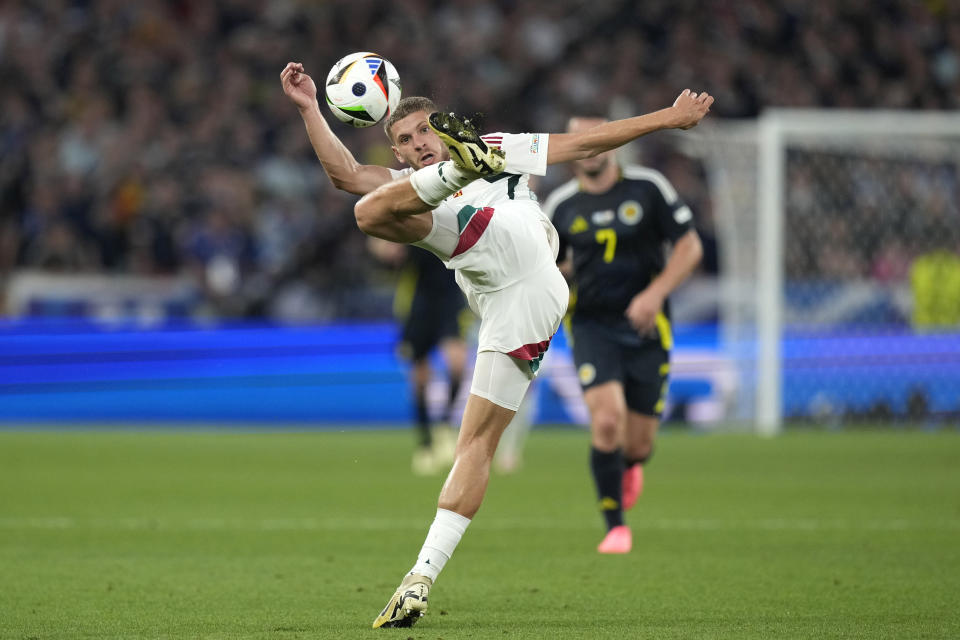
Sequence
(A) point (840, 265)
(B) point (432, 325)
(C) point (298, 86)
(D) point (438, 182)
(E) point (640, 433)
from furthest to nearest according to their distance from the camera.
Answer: (A) point (840, 265) → (B) point (432, 325) → (E) point (640, 433) → (C) point (298, 86) → (D) point (438, 182)

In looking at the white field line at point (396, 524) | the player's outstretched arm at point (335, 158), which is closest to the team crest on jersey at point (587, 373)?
the white field line at point (396, 524)

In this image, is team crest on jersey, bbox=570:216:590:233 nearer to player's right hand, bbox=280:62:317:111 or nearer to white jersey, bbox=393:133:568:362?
white jersey, bbox=393:133:568:362

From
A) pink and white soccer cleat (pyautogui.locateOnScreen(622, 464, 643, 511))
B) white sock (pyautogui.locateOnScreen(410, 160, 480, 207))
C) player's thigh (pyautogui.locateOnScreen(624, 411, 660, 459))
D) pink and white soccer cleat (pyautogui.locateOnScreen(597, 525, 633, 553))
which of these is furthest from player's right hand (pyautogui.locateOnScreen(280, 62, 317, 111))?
pink and white soccer cleat (pyautogui.locateOnScreen(622, 464, 643, 511))

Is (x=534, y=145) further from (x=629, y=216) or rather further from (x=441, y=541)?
(x=629, y=216)

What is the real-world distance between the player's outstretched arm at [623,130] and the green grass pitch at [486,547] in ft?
4.35

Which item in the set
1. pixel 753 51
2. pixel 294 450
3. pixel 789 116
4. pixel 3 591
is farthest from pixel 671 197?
pixel 753 51

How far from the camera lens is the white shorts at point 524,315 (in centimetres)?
545

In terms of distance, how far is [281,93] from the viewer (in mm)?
20344

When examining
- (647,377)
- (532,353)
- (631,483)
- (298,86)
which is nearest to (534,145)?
(532,353)

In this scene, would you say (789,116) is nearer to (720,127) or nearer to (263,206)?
(720,127)

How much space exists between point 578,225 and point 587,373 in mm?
850

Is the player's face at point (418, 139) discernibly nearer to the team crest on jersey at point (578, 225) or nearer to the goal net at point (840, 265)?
the team crest on jersey at point (578, 225)

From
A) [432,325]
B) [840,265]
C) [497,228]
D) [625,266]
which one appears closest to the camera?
[497,228]

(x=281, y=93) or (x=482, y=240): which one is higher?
(x=281, y=93)
